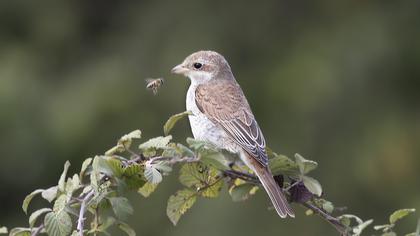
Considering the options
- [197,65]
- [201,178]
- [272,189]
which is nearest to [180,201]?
[201,178]

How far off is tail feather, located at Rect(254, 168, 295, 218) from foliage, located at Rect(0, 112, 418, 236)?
330 millimetres

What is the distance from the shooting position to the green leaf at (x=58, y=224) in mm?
2627

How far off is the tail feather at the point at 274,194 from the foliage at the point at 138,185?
33 cm

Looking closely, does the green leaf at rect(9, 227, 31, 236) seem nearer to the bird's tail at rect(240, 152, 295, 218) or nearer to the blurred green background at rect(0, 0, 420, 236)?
the bird's tail at rect(240, 152, 295, 218)

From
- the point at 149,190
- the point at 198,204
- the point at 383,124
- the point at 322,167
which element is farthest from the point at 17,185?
the point at 149,190

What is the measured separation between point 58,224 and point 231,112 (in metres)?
2.07

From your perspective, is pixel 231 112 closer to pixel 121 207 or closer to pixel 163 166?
pixel 163 166

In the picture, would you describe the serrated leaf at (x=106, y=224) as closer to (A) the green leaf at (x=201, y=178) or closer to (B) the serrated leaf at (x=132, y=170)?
(B) the serrated leaf at (x=132, y=170)

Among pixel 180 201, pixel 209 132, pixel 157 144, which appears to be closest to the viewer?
pixel 157 144

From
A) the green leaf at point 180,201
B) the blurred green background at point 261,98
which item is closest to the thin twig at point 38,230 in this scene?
the green leaf at point 180,201

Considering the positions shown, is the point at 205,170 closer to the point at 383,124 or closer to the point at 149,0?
the point at 383,124

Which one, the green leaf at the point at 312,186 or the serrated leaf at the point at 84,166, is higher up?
the serrated leaf at the point at 84,166

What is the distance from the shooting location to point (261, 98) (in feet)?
26.0

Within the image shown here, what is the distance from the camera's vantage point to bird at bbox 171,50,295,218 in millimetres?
4109
